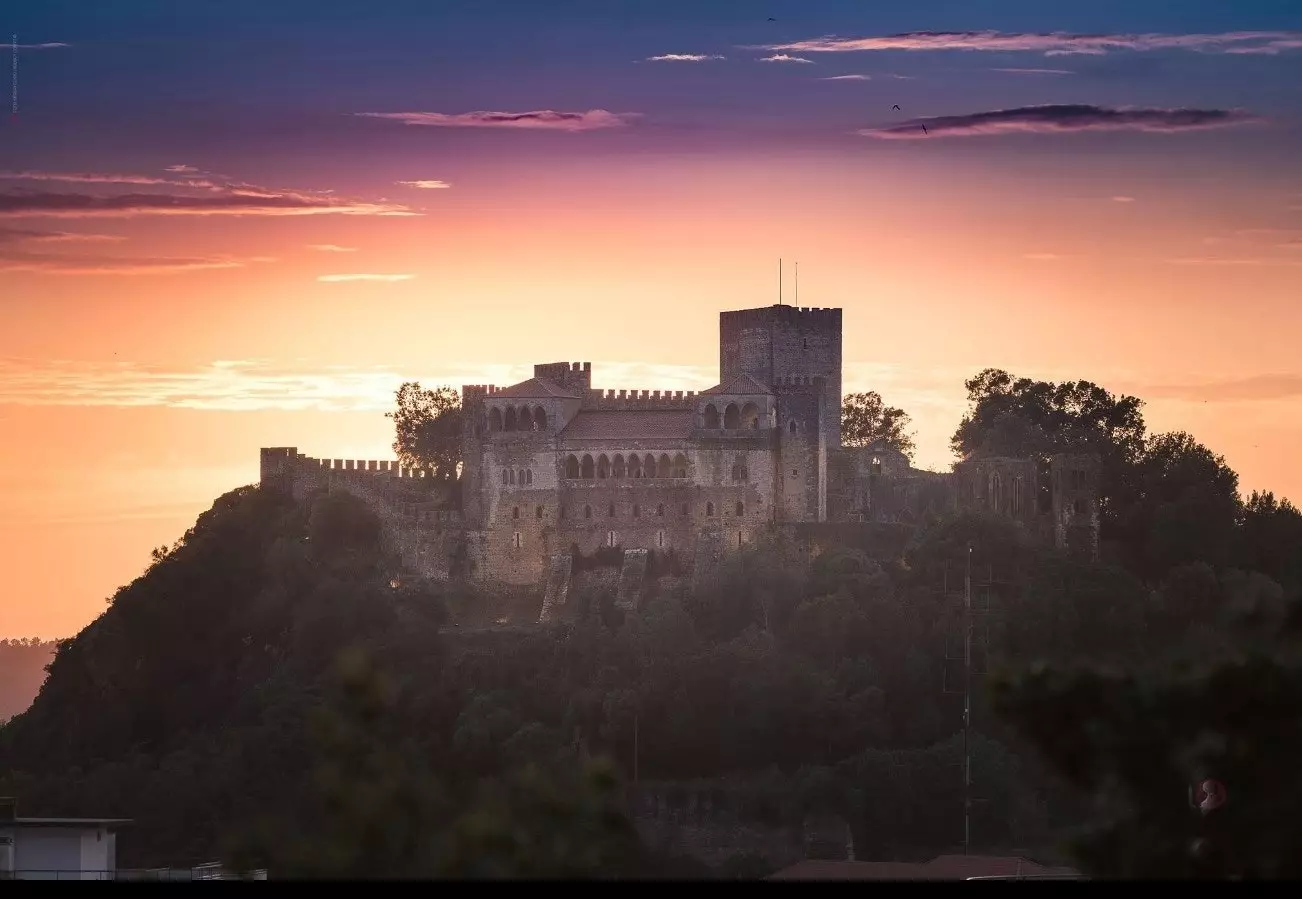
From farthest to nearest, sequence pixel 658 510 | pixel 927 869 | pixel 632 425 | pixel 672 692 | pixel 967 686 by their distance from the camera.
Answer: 1. pixel 632 425
2. pixel 658 510
3. pixel 672 692
4. pixel 967 686
5. pixel 927 869

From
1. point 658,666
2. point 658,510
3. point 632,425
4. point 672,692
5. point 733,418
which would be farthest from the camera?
point 632,425

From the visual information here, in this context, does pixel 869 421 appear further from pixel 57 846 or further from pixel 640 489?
pixel 57 846

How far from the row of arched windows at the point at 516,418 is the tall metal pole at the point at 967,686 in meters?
11.5

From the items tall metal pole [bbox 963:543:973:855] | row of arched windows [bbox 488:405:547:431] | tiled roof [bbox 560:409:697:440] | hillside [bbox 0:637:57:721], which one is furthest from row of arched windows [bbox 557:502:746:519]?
hillside [bbox 0:637:57:721]

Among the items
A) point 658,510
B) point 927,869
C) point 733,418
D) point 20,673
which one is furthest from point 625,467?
point 20,673

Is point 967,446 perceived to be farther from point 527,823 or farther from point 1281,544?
point 527,823

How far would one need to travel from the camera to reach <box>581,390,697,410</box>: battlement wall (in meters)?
73.9

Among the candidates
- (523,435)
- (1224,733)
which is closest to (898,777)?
(523,435)

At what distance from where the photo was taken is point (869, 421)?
284 feet

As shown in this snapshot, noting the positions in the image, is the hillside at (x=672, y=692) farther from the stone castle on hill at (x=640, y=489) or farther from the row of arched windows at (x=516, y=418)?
the row of arched windows at (x=516, y=418)

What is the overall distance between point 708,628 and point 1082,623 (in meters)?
9.62

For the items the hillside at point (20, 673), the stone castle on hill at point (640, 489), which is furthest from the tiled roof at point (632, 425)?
the hillside at point (20, 673)

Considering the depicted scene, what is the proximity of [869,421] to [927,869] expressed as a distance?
27.6 metres

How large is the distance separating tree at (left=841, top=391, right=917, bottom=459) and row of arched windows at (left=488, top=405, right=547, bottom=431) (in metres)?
15.9
